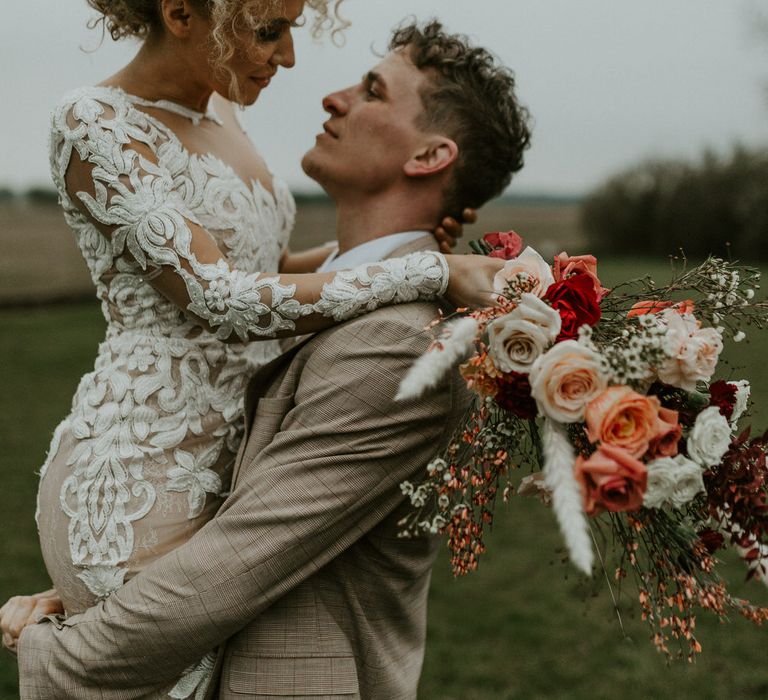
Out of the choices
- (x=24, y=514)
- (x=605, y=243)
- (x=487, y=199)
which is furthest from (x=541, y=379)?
(x=605, y=243)

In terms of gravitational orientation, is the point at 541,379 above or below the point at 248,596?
above

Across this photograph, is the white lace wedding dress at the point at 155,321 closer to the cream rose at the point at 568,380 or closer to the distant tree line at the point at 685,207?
the cream rose at the point at 568,380

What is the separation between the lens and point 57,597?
2.90 metres

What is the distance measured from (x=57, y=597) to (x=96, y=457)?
1.74 ft

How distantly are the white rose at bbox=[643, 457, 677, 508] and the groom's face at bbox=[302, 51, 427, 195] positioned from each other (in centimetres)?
157

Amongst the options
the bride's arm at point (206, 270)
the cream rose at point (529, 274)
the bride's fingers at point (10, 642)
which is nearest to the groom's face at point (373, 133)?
the bride's arm at point (206, 270)

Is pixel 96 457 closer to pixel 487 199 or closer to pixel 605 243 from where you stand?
pixel 487 199

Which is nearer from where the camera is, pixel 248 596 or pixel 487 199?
pixel 248 596

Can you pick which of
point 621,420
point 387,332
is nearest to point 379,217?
point 387,332

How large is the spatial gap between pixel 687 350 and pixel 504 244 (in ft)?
2.68

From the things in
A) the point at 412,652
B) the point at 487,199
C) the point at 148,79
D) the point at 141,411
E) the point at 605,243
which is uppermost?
the point at 148,79

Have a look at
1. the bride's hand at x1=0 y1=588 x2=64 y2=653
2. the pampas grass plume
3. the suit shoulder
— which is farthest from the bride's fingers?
the pampas grass plume

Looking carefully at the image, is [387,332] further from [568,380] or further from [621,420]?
[621,420]

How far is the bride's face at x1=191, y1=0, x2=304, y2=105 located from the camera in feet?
8.96
